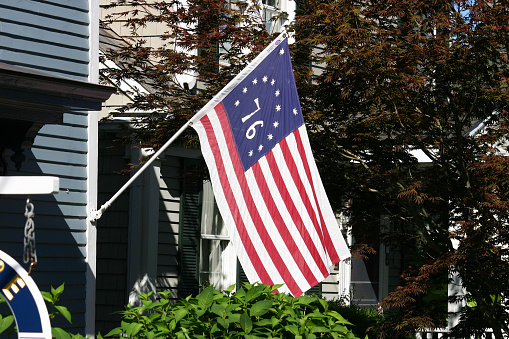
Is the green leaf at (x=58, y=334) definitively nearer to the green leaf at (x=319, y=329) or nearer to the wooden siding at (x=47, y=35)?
the green leaf at (x=319, y=329)

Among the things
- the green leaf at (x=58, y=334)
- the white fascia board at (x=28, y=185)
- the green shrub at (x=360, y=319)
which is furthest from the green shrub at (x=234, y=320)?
the green shrub at (x=360, y=319)

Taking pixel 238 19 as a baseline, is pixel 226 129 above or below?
below

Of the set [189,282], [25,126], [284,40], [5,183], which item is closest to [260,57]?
[284,40]

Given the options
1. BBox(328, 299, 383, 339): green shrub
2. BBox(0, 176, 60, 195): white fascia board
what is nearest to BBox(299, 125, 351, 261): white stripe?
BBox(0, 176, 60, 195): white fascia board

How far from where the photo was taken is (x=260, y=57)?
7645mm

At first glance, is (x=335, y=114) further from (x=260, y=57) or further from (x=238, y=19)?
(x=260, y=57)

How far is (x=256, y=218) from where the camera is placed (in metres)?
7.39

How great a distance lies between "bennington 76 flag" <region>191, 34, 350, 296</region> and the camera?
289 inches

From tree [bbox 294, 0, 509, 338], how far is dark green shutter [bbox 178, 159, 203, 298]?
7.98 feet

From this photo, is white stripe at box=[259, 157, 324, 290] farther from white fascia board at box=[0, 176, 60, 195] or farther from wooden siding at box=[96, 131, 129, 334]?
wooden siding at box=[96, 131, 129, 334]

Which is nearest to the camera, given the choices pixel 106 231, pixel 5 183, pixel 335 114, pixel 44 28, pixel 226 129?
pixel 5 183

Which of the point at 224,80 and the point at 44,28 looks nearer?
the point at 44,28

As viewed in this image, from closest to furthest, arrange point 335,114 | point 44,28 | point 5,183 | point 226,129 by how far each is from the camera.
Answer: point 5,183 < point 226,129 < point 44,28 < point 335,114

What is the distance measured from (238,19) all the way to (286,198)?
381cm
